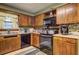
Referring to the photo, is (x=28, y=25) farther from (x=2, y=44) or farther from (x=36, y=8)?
(x=2, y=44)

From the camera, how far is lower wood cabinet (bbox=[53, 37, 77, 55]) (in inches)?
56.1

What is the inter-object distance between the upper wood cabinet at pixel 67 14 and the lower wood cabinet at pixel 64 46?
41 centimetres

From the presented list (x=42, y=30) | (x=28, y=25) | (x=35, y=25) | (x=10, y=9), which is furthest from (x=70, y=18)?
(x=10, y=9)

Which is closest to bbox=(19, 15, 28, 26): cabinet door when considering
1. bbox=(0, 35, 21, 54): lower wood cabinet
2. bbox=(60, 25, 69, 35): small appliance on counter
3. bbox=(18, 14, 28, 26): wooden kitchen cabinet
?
bbox=(18, 14, 28, 26): wooden kitchen cabinet

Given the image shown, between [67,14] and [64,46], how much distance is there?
0.68m

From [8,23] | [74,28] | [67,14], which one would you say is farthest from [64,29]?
[8,23]

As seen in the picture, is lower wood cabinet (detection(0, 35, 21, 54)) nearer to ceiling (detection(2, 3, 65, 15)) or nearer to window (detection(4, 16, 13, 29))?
window (detection(4, 16, 13, 29))

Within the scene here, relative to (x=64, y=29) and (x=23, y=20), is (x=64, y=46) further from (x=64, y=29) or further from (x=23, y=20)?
(x=23, y=20)

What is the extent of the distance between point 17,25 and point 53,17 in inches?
30.8

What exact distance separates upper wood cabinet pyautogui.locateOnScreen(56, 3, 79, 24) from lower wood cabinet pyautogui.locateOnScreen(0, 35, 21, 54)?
A: 974 millimetres

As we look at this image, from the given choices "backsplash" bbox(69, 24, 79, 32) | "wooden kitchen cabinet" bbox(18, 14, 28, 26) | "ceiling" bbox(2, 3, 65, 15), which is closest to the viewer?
"ceiling" bbox(2, 3, 65, 15)

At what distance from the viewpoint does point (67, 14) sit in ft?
5.66

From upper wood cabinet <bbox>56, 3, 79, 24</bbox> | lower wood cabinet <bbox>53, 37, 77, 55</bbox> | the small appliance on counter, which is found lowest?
lower wood cabinet <bbox>53, 37, 77, 55</bbox>

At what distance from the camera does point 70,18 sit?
1.69 meters
